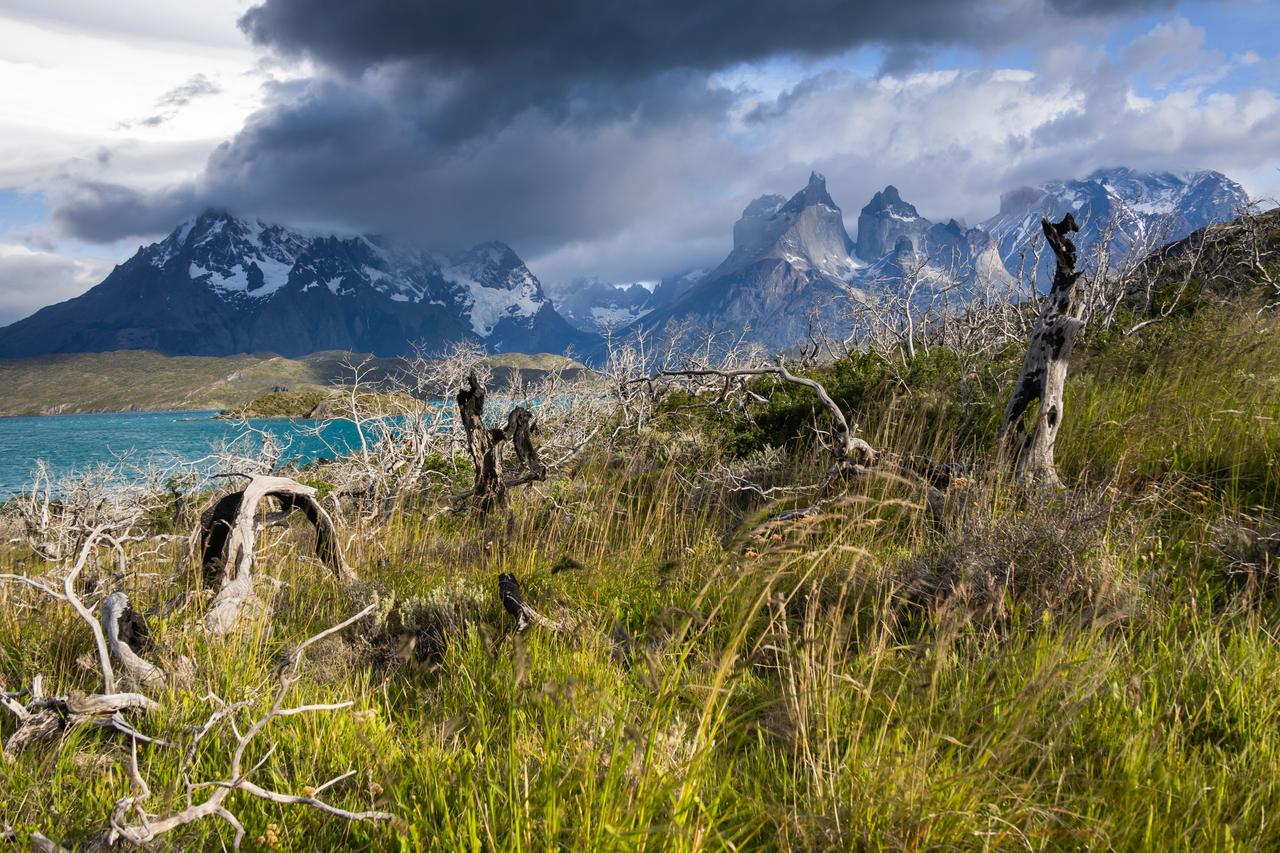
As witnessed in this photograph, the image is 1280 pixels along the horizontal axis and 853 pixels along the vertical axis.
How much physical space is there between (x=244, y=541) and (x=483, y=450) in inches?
135

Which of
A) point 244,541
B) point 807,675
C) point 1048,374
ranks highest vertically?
point 1048,374

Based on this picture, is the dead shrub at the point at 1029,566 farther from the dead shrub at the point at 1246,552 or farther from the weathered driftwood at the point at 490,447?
Result: the weathered driftwood at the point at 490,447

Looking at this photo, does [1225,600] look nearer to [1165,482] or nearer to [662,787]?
[1165,482]

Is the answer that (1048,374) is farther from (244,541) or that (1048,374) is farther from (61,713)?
(61,713)

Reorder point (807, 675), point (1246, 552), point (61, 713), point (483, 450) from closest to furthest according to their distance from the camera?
point (807, 675)
point (61, 713)
point (1246, 552)
point (483, 450)

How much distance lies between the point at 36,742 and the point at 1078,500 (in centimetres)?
504

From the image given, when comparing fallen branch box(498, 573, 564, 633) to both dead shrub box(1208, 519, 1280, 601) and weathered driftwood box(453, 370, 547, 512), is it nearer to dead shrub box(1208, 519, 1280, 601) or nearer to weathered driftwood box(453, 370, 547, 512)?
weathered driftwood box(453, 370, 547, 512)

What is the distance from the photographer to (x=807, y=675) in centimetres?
232

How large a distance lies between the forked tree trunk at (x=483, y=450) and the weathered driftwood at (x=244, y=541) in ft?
8.26

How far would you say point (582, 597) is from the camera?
3.98 metres

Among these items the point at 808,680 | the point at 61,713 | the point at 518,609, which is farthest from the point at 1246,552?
the point at 61,713

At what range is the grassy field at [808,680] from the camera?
1.82 metres

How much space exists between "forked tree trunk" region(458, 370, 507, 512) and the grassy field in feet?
4.84

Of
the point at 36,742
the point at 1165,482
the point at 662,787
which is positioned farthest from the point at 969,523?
the point at 36,742
